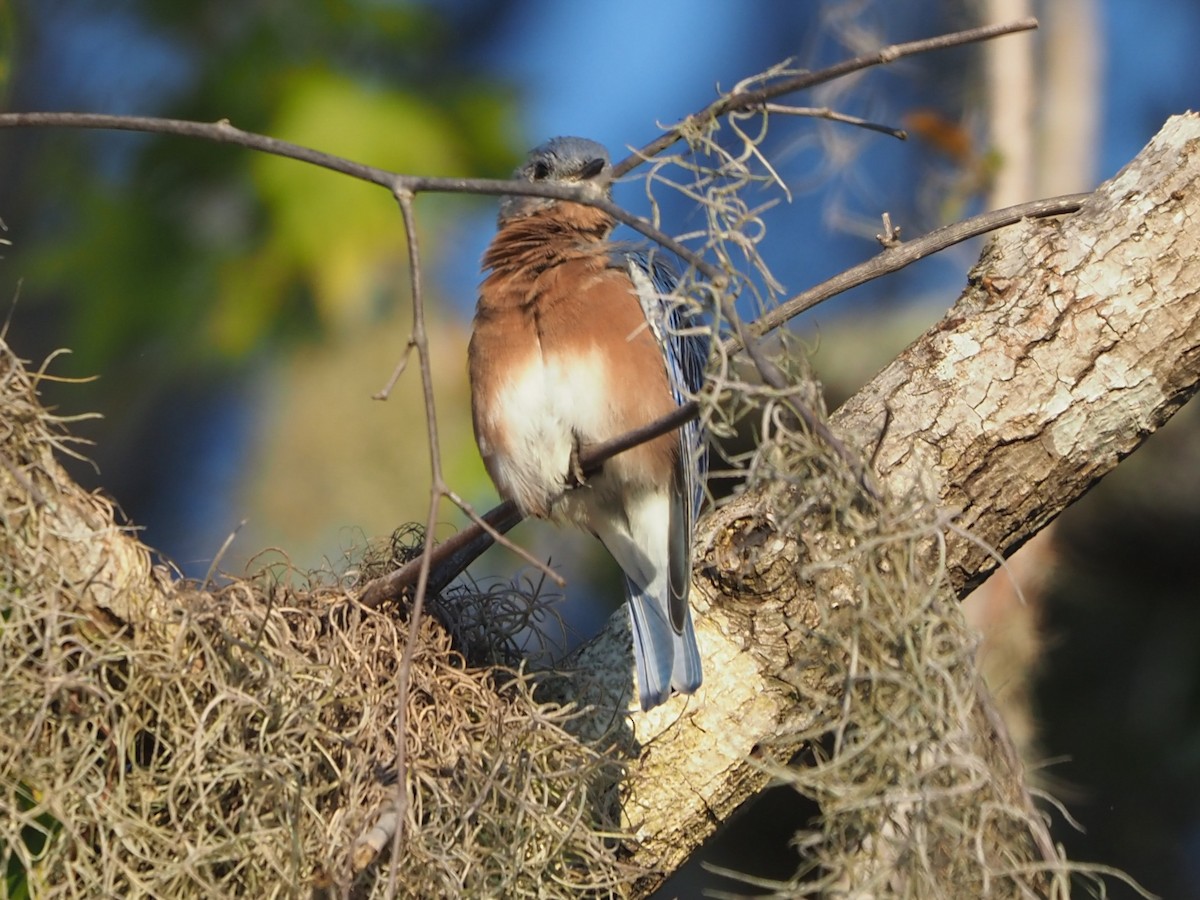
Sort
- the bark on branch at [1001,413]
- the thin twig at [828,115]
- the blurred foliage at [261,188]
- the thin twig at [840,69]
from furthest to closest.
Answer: the blurred foliage at [261,188]
the bark on branch at [1001,413]
the thin twig at [828,115]
the thin twig at [840,69]

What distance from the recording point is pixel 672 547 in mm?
2857

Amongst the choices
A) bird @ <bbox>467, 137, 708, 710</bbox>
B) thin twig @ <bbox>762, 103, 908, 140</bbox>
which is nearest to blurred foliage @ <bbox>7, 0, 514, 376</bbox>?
bird @ <bbox>467, 137, 708, 710</bbox>

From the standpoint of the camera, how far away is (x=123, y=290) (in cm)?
581

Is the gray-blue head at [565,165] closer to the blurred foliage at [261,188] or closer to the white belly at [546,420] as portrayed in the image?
the white belly at [546,420]

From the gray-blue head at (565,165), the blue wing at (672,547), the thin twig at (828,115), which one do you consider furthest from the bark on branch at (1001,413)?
the gray-blue head at (565,165)

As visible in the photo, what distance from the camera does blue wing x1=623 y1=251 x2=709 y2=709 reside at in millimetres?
2566

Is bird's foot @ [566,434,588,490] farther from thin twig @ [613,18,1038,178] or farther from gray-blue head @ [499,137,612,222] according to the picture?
thin twig @ [613,18,1038,178]

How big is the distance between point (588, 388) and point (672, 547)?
36 cm

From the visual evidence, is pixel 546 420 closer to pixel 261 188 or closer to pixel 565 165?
pixel 565 165

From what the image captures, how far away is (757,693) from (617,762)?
32cm

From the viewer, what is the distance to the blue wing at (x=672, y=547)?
2.57 metres

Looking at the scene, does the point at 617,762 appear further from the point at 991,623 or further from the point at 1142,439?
the point at 991,623

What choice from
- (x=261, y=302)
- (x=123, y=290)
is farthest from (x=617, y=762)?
(x=123, y=290)

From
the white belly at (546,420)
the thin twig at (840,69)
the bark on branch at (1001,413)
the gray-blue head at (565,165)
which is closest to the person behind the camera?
the thin twig at (840,69)
